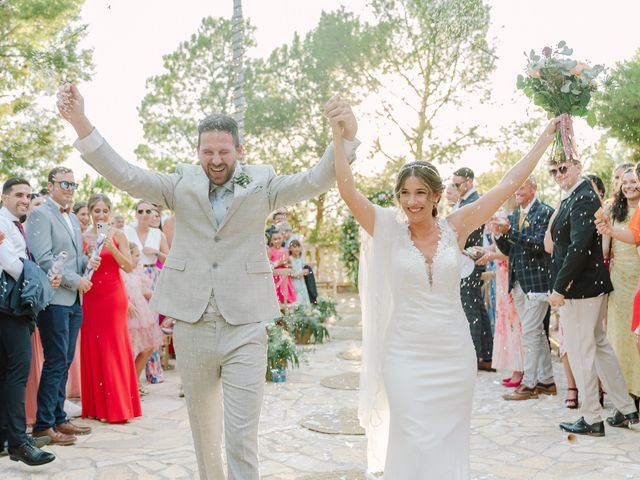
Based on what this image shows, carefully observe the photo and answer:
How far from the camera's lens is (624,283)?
19.9 ft

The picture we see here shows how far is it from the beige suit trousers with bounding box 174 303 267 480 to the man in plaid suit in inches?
160

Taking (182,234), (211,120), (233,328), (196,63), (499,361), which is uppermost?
(196,63)

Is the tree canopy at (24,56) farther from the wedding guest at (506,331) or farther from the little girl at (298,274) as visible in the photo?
the wedding guest at (506,331)

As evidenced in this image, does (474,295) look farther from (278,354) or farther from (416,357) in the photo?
(416,357)

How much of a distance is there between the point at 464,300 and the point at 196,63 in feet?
65.7

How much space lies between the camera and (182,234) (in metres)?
3.46

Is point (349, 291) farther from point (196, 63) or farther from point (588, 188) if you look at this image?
point (588, 188)

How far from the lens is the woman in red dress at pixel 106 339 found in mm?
6180

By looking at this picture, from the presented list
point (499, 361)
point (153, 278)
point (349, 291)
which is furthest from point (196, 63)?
point (499, 361)

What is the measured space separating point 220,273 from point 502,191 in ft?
5.47

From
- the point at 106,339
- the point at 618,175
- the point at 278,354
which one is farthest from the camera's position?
the point at 278,354

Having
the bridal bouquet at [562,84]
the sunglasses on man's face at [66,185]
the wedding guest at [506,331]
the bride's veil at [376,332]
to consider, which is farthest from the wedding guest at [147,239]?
the bridal bouquet at [562,84]

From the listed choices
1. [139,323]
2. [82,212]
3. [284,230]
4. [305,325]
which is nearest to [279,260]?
[284,230]

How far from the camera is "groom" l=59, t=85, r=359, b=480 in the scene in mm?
3285
